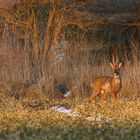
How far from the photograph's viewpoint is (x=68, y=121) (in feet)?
36.0

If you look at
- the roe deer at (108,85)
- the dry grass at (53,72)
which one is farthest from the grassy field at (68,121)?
the roe deer at (108,85)

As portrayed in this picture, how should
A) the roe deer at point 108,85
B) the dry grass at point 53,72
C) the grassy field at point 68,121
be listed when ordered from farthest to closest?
the roe deer at point 108,85
the dry grass at point 53,72
the grassy field at point 68,121

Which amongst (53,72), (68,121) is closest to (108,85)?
(53,72)

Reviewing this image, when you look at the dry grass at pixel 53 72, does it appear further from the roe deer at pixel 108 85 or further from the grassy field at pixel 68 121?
the roe deer at pixel 108 85

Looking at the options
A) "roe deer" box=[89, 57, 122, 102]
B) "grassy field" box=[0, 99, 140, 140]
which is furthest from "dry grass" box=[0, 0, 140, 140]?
"roe deer" box=[89, 57, 122, 102]

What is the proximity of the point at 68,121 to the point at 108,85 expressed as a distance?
12.2ft

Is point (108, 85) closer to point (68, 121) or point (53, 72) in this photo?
point (53, 72)

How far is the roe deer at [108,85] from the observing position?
1428 cm

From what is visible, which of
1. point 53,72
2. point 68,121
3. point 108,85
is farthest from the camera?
point 53,72

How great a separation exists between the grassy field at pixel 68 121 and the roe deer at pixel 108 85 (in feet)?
1.15

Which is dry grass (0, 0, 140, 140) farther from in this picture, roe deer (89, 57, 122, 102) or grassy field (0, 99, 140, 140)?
roe deer (89, 57, 122, 102)

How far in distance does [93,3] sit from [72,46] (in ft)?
6.09

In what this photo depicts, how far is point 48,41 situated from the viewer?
1859 centimetres

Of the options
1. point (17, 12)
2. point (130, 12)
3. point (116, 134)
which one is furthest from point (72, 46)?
point (116, 134)
